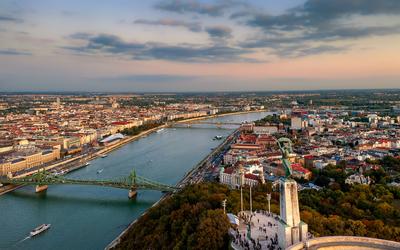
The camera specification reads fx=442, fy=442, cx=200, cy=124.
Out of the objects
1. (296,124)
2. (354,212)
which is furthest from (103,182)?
(296,124)

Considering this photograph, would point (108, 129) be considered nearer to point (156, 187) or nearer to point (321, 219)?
point (156, 187)

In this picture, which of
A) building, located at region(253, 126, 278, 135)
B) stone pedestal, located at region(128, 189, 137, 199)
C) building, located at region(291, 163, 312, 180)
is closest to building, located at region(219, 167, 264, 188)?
building, located at region(291, 163, 312, 180)

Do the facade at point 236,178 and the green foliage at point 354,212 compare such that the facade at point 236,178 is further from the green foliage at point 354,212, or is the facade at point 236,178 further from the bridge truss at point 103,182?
the green foliage at point 354,212

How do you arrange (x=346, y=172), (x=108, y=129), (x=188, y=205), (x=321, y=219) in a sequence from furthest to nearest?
1. (x=108, y=129)
2. (x=346, y=172)
3. (x=188, y=205)
4. (x=321, y=219)

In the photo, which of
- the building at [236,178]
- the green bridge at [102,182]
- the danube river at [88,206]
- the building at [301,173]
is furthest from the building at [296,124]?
the green bridge at [102,182]

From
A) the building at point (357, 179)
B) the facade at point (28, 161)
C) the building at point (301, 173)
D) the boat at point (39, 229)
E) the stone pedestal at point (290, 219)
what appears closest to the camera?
the stone pedestal at point (290, 219)

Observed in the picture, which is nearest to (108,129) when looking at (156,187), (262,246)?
(156,187)
